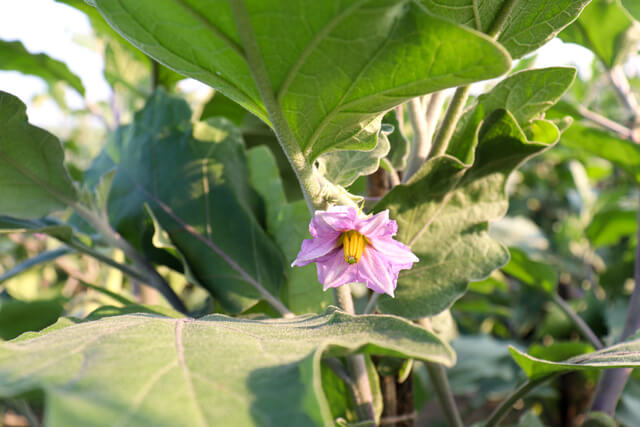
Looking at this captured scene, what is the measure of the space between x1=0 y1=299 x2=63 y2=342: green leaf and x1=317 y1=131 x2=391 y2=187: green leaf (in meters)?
0.46

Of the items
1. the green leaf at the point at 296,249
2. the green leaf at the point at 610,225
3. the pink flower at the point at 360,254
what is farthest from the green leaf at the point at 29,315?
the green leaf at the point at 610,225

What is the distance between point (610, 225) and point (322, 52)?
3.68ft

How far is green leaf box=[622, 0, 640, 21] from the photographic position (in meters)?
0.45

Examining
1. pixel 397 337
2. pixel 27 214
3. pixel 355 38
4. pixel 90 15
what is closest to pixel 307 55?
pixel 355 38

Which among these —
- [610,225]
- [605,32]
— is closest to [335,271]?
[605,32]

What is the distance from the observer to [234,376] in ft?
0.79

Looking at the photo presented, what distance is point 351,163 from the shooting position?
15.4 inches

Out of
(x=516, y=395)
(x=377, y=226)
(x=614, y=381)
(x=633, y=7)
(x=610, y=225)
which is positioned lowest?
(x=610, y=225)

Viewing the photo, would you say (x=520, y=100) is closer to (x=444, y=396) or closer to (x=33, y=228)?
(x=444, y=396)

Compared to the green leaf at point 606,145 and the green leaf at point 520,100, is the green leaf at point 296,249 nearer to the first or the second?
the green leaf at point 520,100

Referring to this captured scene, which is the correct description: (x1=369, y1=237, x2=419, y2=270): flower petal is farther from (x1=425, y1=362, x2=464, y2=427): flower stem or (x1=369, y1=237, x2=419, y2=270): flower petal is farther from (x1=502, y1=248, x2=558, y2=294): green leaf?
(x1=502, y1=248, x2=558, y2=294): green leaf

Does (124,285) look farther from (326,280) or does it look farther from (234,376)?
(234,376)

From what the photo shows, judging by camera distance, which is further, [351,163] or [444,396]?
[444,396]

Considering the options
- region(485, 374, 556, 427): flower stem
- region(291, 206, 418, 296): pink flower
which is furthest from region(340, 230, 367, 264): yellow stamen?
region(485, 374, 556, 427): flower stem
